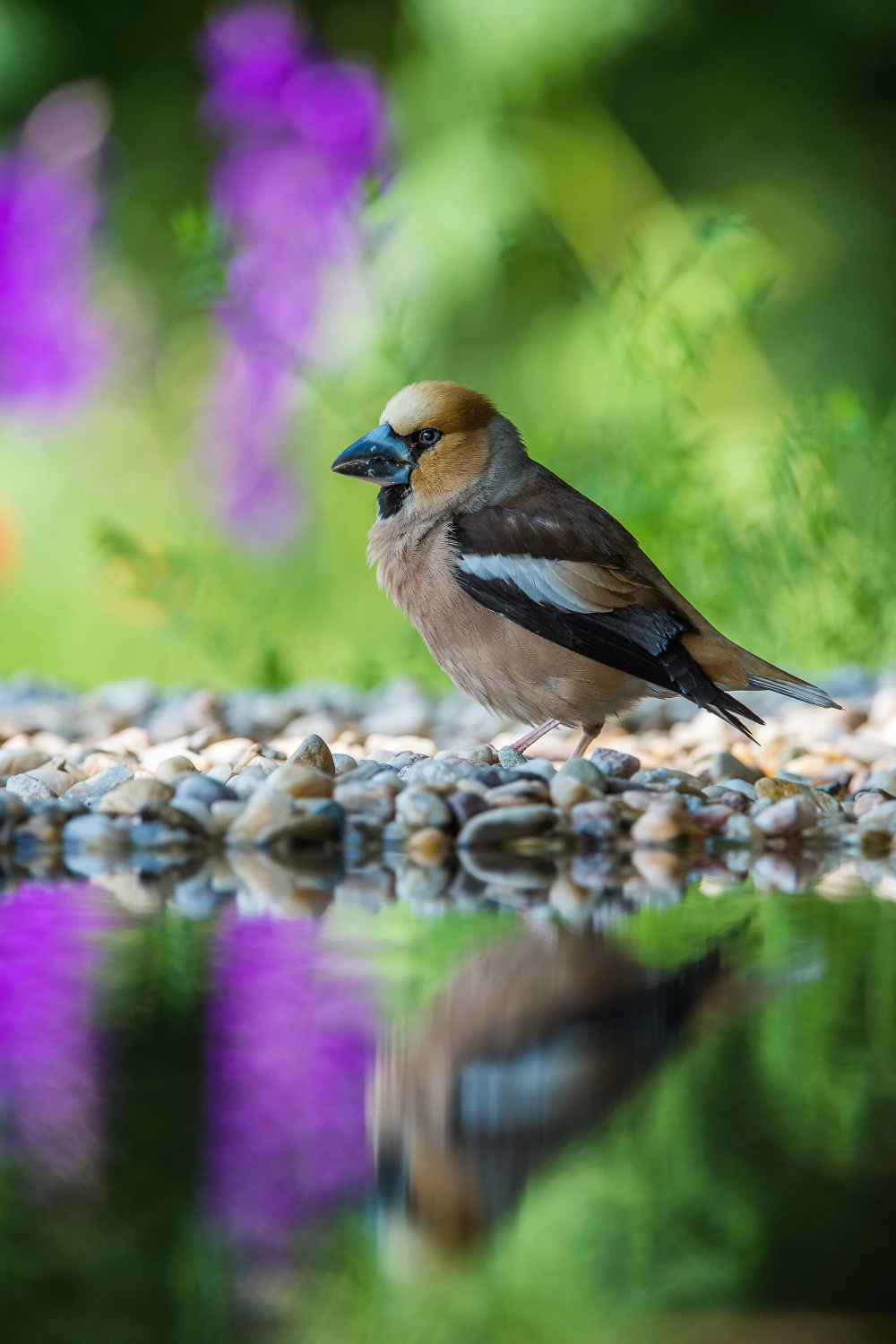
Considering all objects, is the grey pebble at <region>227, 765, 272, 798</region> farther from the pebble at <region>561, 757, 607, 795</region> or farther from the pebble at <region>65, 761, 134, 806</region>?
the pebble at <region>561, 757, 607, 795</region>

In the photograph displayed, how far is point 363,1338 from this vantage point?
0.68m

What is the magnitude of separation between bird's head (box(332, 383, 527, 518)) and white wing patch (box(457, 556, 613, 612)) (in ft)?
0.77

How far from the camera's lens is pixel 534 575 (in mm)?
2406

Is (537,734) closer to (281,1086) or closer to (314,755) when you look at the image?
(314,755)

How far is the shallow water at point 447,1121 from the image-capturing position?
0.72 m

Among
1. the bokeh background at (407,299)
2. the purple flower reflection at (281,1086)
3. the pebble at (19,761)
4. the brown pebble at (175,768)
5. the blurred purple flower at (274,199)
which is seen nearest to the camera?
the purple flower reflection at (281,1086)

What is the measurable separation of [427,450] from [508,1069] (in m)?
1.77

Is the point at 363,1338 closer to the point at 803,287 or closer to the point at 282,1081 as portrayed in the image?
the point at 282,1081

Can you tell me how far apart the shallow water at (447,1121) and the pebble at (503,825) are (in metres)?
0.30

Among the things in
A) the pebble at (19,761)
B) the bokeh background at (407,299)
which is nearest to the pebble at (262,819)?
the pebble at (19,761)

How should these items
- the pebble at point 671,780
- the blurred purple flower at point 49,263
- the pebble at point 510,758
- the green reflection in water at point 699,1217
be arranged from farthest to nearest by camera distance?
the blurred purple flower at point 49,263, the pebble at point 510,758, the pebble at point 671,780, the green reflection in water at point 699,1217

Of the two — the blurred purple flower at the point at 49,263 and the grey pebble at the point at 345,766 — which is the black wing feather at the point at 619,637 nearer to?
the grey pebble at the point at 345,766

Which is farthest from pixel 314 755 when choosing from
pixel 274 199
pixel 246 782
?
pixel 274 199

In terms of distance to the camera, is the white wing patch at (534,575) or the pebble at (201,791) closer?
the pebble at (201,791)
